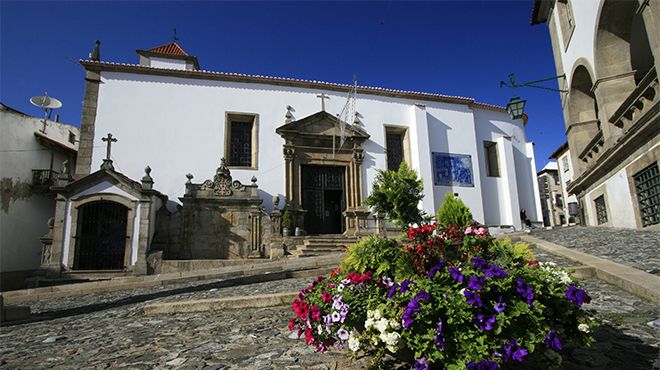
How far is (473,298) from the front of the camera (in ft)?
6.72

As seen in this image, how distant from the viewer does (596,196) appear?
12.3 metres

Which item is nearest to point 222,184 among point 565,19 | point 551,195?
point 565,19

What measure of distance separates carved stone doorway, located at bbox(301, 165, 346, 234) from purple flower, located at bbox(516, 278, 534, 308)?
15.5 meters

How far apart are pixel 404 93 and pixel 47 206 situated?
1960cm

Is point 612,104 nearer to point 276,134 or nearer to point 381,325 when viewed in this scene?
point 381,325

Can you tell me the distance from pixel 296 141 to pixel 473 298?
16.5 metres

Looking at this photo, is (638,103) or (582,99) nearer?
(638,103)

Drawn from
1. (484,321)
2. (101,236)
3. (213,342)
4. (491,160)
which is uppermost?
(491,160)

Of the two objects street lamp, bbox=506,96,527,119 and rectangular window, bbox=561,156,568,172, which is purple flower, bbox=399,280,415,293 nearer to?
street lamp, bbox=506,96,527,119

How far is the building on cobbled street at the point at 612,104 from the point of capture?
8.56m

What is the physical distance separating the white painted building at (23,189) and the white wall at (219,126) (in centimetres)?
516

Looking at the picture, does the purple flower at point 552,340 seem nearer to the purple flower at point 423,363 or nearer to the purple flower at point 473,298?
the purple flower at point 473,298

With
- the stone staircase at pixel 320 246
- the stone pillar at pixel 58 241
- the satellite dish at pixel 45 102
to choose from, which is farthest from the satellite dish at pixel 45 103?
the stone staircase at pixel 320 246

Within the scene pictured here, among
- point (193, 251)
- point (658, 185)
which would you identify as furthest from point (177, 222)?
point (658, 185)
